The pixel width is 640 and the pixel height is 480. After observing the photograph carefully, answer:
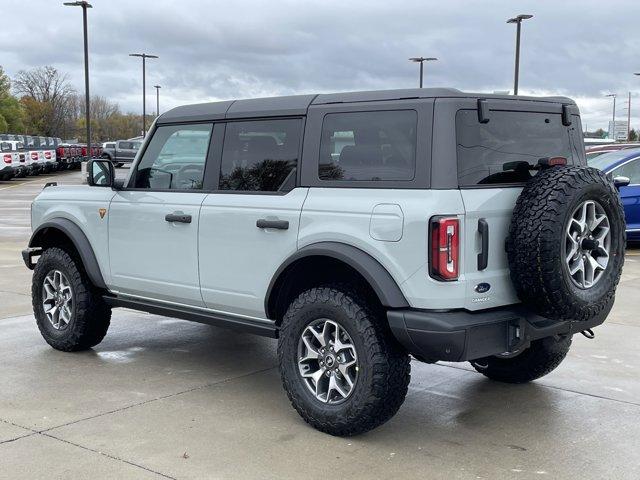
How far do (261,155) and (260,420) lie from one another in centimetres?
163

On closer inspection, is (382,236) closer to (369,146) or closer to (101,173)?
(369,146)

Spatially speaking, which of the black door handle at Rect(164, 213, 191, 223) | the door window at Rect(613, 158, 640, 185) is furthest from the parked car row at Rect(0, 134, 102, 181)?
the black door handle at Rect(164, 213, 191, 223)

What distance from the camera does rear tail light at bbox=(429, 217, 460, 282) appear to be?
3.96m

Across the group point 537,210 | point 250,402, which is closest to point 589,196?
point 537,210

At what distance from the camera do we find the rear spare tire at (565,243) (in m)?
4.02

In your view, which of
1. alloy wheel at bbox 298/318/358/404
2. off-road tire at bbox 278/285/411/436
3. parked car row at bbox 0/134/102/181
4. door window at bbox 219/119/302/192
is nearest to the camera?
off-road tire at bbox 278/285/411/436

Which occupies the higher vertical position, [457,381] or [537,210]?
[537,210]

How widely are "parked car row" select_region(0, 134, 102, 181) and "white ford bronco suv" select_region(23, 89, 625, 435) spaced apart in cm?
3083

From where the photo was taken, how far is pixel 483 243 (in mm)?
4098

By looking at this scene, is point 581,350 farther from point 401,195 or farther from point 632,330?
point 401,195

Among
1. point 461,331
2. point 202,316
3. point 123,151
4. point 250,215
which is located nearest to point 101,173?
point 202,316

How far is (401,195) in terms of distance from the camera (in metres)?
4.15

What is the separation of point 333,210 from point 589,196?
4.47 ft

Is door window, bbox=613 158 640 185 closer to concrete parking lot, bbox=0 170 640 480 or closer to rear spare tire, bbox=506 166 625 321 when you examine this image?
concrete parking lot, bbox=0 170 640 480
